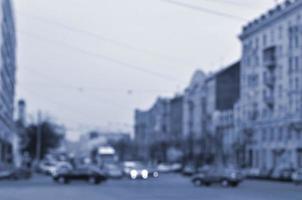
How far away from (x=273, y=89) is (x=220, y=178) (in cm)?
4049

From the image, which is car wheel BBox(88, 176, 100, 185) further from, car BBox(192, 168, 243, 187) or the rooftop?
the rooftop

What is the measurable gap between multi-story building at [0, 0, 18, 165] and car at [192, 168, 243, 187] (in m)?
34.3

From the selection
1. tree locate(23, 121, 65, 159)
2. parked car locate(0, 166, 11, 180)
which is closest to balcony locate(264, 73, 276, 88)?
parked car locate(0, 166, 11, 180)

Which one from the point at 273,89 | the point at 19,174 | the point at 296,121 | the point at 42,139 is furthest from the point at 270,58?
the point at 42,139

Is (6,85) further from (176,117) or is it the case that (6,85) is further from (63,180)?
(176,117)

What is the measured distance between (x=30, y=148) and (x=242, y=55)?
43113 millimetres

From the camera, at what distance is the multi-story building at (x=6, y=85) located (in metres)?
88.2

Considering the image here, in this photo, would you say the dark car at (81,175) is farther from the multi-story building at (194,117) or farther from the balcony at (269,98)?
the multi-story building at (194,117)

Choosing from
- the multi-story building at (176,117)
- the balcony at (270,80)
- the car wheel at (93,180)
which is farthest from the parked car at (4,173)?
the multi-story building at (176,117)

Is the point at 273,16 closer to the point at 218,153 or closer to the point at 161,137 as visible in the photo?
the point at 218,153

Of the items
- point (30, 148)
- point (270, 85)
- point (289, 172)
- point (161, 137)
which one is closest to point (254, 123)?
point (270, 85)

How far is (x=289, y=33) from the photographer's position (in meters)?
83.2

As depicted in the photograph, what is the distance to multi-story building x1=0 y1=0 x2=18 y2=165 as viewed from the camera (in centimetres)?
8819

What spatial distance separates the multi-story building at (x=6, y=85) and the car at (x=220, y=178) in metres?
34.3
